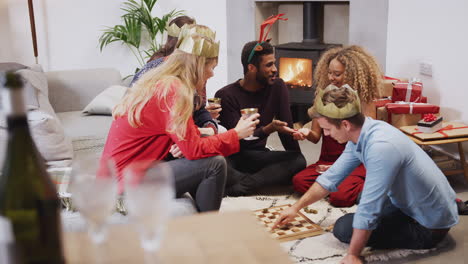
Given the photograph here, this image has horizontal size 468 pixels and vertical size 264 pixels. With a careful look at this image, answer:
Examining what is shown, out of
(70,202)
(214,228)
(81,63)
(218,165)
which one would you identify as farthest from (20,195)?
(81,63)

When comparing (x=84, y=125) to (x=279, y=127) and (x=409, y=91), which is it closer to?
(x=279, y=127)

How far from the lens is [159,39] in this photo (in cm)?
583

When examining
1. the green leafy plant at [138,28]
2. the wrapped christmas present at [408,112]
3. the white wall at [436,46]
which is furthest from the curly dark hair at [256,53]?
the green leafy plant at [138,28]

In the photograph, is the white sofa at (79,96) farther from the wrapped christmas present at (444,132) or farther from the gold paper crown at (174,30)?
the wrapped christmas present at (444,132)

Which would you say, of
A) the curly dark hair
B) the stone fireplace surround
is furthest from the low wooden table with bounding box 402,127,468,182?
the stone fireplace surround

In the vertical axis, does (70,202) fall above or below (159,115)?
below

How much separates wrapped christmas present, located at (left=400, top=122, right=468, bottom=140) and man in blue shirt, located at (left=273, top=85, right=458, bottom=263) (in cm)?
87

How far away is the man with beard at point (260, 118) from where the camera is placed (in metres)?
3.39

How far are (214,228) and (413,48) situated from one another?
3.31 metres

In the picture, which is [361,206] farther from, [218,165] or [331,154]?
[331,154]

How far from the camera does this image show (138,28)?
18.0ft

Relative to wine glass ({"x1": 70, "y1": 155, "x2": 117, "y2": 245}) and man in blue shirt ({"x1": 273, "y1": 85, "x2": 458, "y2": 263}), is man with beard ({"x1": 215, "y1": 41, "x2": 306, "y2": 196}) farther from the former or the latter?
wine glass ({"x1": 70, "y1": 155, "x2": 117, "y2": 245})

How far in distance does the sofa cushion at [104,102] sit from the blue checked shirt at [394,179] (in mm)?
2112

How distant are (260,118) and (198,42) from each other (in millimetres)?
A: 1209
